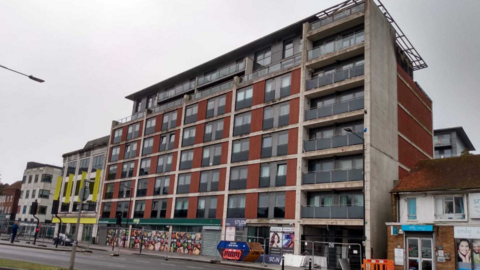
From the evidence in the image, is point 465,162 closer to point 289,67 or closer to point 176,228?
point 289,67

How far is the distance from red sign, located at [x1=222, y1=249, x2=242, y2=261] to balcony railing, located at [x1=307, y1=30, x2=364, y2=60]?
18189mm

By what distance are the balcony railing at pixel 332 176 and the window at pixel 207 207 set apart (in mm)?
11629

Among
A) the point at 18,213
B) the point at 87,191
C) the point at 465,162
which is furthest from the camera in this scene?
the point at 18,213

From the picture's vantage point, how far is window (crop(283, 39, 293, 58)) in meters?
44.7

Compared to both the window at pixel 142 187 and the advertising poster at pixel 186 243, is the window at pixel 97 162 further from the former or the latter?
the advertising poster at pixel 186 243

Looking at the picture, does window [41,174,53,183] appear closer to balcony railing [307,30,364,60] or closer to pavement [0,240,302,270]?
pavement [0,240,302,270]

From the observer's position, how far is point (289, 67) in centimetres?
4078

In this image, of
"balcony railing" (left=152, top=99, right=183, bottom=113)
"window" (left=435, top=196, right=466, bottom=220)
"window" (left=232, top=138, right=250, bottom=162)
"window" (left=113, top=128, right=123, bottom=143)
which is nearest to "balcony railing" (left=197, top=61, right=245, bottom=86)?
"balcony railing" (left=152, top=99, right=183, bottom=113)

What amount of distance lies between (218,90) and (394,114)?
19.6 m

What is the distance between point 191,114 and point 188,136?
2712mm

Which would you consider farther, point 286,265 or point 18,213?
point 18,213

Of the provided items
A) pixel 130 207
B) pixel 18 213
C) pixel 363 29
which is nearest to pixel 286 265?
pixel 363 29

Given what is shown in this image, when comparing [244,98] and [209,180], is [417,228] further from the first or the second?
[209,180]

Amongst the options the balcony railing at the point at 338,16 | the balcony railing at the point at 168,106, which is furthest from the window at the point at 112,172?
the balcony railing at the point at 338,16
